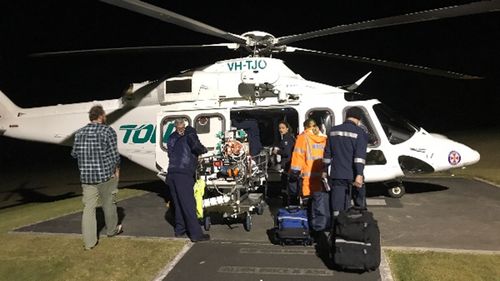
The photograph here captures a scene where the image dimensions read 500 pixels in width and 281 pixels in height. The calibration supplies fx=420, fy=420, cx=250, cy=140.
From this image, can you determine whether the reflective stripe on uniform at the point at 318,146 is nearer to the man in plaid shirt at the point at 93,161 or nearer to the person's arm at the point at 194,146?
the person's arm at the point at 194,146

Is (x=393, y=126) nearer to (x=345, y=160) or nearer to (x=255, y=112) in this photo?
(x=255, y=112)

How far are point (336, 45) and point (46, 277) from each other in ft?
112

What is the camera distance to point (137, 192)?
10758mm

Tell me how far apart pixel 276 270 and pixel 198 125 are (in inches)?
180

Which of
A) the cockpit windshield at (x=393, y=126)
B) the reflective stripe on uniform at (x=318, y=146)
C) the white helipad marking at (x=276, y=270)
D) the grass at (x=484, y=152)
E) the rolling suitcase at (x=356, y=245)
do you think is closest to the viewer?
the rolling suitcase at (x=356, y=245)

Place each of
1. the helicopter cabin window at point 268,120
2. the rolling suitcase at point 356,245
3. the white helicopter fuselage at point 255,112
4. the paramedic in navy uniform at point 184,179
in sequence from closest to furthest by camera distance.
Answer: the rolling suitcase at point 356,245
the paramedic in navy uniform at point 184,179
the white helicopter fuselage at point 255,112
the helicopter cabin window at point 268,120

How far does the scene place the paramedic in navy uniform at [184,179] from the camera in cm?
637

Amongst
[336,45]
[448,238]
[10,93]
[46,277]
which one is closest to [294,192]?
[448,238]

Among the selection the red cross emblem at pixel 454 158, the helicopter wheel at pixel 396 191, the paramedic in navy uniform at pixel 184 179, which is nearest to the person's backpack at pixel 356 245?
the paramedic in navy uniform at pixel 184 179

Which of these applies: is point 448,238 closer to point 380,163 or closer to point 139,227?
point 380,163

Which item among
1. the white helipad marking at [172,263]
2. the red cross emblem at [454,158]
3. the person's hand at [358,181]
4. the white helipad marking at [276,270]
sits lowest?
the white helipad marking at [172,263]

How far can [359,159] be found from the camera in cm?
591

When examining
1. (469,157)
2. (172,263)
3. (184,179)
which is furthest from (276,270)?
(469,157)

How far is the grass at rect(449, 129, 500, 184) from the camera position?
38.7 ft
